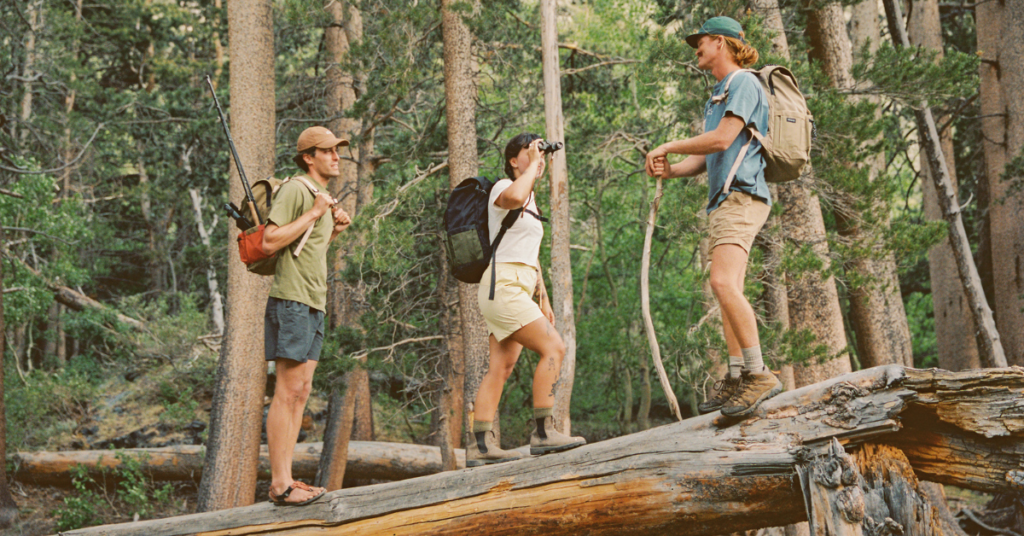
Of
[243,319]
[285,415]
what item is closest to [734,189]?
[285,415]

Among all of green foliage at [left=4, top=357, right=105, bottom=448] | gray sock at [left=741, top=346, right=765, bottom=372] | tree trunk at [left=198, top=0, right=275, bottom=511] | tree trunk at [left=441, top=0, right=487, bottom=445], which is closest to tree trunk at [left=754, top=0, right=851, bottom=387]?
tree trunk at [left=441, top=0, right=487, bottom=445]

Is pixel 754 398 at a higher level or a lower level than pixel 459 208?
lower

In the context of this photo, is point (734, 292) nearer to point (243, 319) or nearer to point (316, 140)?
point (316, 140)

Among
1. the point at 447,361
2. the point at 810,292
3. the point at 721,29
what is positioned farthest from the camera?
the point at 447,361

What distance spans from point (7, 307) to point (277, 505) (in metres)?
10.5

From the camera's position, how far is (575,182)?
14.2 meters

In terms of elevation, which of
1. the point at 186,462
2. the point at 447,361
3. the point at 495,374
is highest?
the point at 495,374

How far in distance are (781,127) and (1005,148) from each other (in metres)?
7.81

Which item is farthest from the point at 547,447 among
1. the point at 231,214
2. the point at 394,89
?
the point at 394,89

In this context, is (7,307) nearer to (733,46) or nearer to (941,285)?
(733,46)

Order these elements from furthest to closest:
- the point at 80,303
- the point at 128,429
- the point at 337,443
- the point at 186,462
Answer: the point at 80,303
the point at 128,429
the point at 186,462
the point at 337,443

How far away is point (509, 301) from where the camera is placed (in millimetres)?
4000

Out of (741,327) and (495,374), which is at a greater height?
(741,327)

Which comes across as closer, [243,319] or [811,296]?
[811,296]
